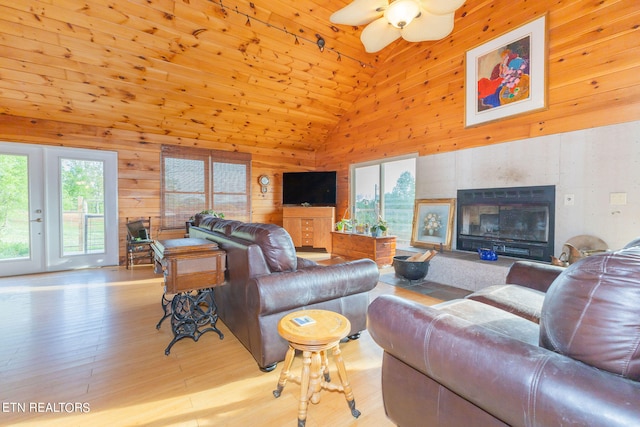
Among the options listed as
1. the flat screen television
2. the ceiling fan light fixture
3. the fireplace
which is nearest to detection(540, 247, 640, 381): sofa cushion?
the ceiling fan light fixture

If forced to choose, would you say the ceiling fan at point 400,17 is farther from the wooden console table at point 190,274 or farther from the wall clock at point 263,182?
the wall clock at point 263,182

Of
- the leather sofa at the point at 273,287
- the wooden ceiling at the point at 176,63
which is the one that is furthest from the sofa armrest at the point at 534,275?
the wooden ceiling at the point at 176,63

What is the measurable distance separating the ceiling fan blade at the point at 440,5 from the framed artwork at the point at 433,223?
2.71 meters

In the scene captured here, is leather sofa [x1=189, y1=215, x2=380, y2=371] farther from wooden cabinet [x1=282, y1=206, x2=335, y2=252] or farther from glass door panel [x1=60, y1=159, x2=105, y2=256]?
glass door panel [x1=60, y1=159, x2=105, y2=256]

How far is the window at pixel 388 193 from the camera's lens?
5.16 metres

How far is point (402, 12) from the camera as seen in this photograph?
7.34 feet

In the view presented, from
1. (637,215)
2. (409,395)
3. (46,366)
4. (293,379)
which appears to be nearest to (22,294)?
(46,366)

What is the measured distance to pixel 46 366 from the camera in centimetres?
201

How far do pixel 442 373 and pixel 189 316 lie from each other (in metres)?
2.14

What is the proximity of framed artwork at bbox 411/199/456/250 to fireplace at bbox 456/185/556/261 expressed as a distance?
0.46 feet

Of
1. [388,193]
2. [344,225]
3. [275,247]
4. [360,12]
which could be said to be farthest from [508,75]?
[275,247]

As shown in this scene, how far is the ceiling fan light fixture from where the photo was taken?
2.18 meters

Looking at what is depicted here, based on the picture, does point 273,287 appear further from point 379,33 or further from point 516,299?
point 379,33

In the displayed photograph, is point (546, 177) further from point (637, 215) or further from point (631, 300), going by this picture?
point (631, 300)
